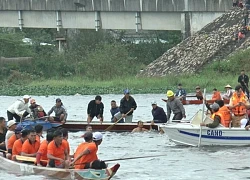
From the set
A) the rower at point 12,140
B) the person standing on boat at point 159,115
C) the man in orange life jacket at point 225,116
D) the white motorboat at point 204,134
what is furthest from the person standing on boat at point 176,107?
the rower at point 12,140

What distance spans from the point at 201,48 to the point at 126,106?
1415 inches

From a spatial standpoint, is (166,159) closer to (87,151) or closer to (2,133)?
(2,133)

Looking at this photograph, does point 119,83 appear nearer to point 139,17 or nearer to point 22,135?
point 139,17

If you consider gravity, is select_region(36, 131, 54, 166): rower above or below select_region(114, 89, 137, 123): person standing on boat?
below

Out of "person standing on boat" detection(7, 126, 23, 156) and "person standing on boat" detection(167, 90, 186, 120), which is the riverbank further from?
"person standing on boat" detection(7, 126, 23, 156)

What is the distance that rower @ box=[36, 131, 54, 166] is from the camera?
78.0ft

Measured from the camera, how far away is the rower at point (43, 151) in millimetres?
23781

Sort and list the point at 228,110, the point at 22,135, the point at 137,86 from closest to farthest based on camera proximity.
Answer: the point at 22,135
the point at 228,110
the point at 137,86

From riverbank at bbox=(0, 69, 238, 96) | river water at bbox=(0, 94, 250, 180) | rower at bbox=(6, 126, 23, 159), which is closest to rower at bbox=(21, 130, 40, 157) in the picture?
river water at bbox=(0, 94, 250, 180)

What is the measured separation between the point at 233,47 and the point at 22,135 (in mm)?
45389

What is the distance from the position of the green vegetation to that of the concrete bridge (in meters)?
2.53

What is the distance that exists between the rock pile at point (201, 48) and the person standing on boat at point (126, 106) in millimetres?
32240

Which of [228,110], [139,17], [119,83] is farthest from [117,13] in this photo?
[228,110]

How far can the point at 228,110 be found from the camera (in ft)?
96.6
